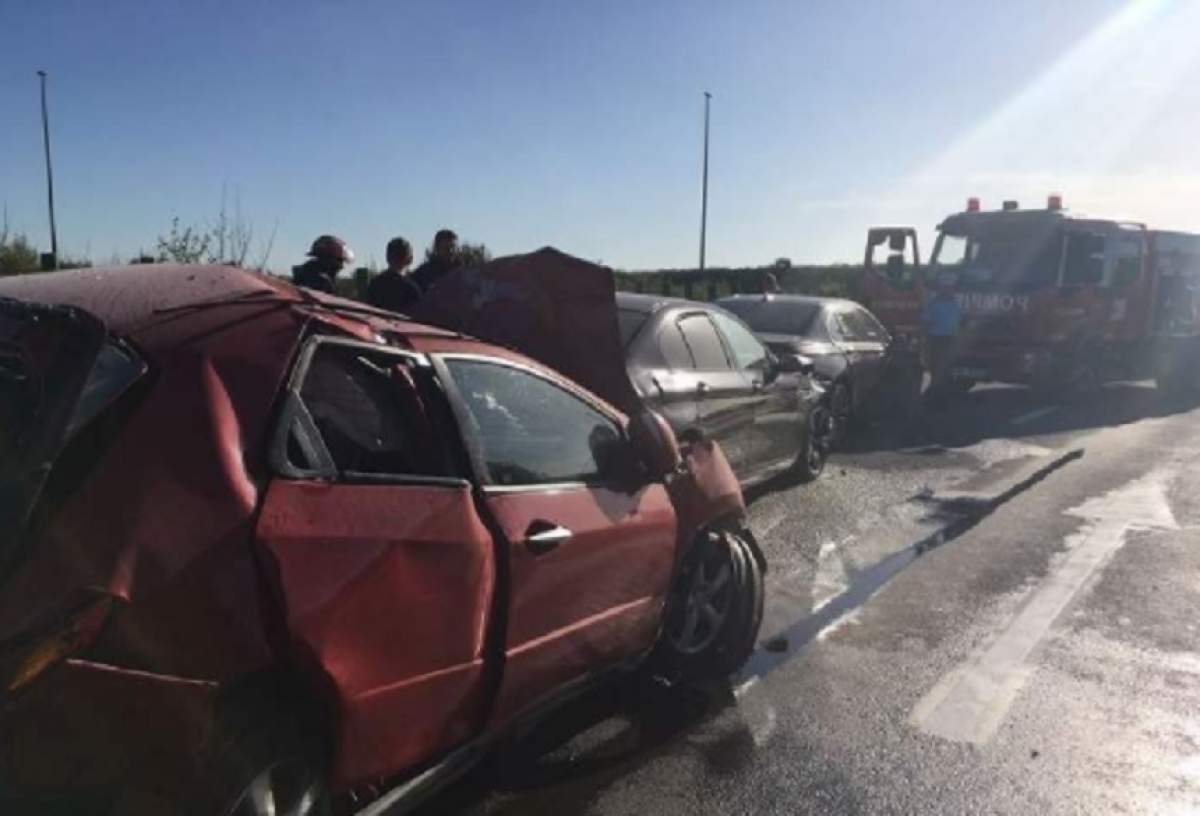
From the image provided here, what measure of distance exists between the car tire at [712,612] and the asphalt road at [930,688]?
0.40ft

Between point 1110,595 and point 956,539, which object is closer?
point 1110,595

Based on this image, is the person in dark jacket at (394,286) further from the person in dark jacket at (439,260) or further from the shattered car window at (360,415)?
the shattered car window at (360,415)

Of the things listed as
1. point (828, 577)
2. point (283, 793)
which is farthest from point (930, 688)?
point (283, 793)

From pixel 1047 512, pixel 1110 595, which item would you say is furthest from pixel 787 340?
pixel 1110 595

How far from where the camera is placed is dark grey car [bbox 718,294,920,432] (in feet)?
37.9

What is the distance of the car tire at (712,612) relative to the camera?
491 cm

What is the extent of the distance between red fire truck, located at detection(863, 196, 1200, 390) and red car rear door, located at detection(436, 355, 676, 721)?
12766 millimetres

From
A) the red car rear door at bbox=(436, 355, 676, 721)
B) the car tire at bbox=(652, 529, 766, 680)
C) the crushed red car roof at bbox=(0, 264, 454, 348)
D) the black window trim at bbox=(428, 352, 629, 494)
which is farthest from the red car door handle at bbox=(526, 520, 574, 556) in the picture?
the car tire at bbox=(652, 529, 766, 680)

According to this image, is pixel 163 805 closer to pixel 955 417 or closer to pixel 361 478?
pixel 361 478

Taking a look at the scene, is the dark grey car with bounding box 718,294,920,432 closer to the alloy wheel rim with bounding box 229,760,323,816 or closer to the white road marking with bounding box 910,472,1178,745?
the white road marking with bounding box 910,472,1178,745

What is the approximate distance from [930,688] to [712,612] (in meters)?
0.99

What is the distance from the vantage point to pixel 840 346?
1202 cm

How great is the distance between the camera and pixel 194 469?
101 inches

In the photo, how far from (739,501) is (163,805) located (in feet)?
10.4
